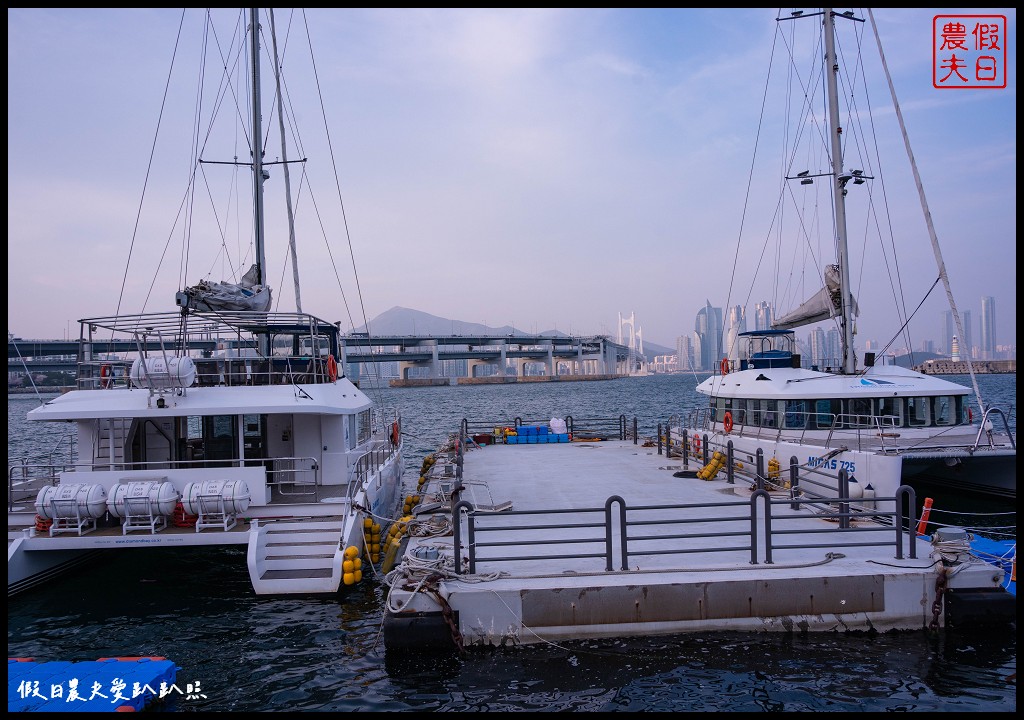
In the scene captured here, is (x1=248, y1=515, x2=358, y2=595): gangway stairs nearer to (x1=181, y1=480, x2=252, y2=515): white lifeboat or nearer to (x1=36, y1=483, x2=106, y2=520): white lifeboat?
(x1=181, y1=480, x2=252, y2=515): white lifeboat

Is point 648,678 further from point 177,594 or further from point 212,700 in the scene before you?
point 177,594

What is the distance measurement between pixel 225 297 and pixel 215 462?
3815 millimetres

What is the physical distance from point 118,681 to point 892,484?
14.0 m

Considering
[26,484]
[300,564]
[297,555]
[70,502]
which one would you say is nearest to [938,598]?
[300,564]

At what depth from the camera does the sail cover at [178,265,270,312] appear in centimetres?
1389

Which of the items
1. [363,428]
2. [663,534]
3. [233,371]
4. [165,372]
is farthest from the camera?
[363,428]

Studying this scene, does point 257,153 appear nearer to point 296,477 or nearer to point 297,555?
point 296,477

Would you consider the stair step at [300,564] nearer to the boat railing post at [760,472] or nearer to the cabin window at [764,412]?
the boat railing post at [760,472]

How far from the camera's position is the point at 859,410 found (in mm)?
18531

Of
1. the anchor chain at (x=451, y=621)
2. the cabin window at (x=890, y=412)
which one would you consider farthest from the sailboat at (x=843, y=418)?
the anchor chain at (x=451, y=621)

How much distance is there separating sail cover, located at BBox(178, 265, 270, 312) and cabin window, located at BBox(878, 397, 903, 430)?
1616cm

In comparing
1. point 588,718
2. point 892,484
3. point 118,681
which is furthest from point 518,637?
point 892,484

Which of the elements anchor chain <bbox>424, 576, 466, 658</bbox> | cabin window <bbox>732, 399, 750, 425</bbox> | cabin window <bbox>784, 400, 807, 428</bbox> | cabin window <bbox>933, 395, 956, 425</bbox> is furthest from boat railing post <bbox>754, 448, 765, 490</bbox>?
anchor chain <bbox>424, 576, 466, 658</bbox>

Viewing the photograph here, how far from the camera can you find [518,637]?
28.5ft
